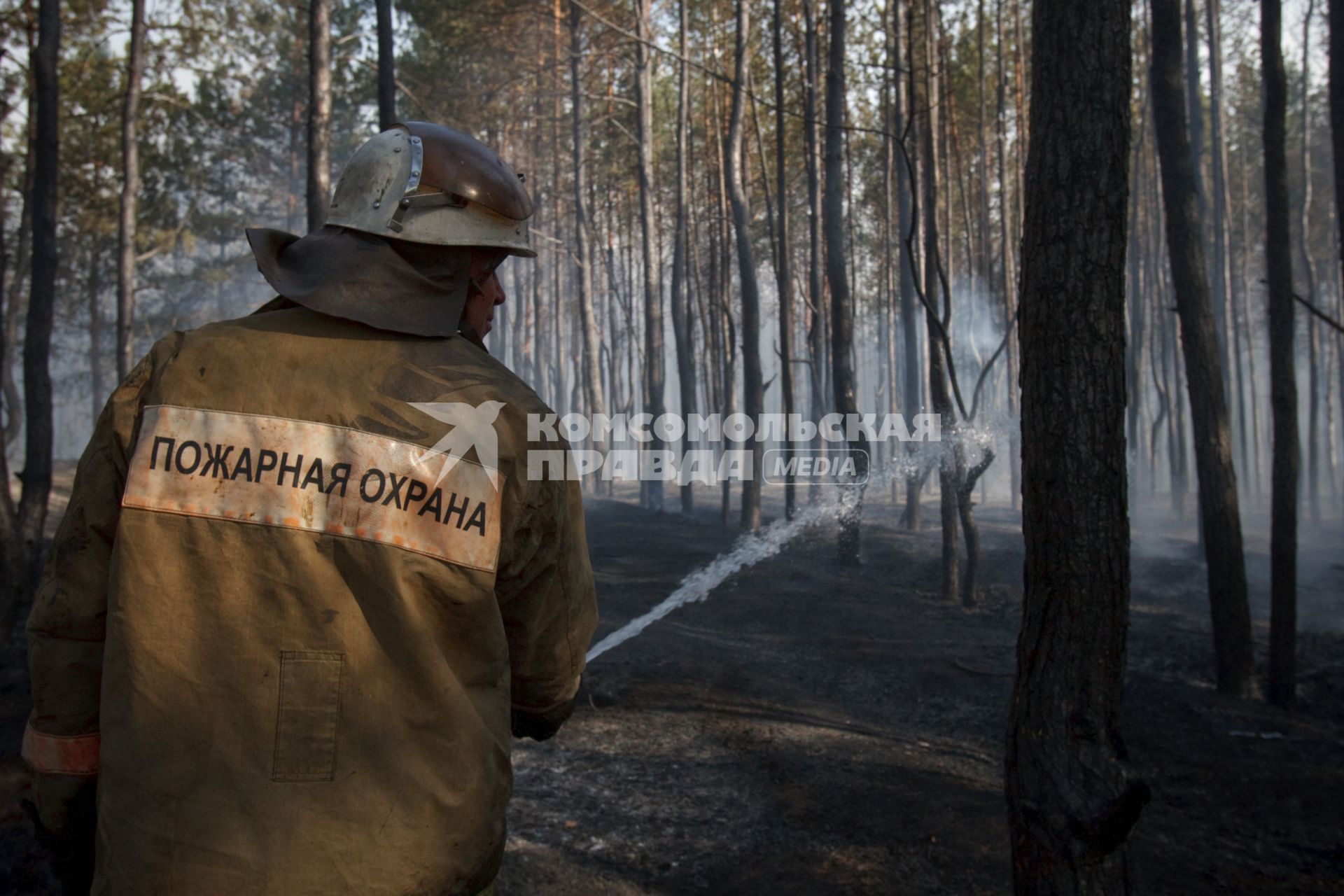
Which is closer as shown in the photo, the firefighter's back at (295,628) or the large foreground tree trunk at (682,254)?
the firefighter's back at (295,628)

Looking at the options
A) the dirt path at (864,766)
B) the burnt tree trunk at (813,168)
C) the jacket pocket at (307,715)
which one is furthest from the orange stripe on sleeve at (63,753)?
the burnt tree trunk at (813,168)

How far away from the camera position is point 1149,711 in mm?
6609

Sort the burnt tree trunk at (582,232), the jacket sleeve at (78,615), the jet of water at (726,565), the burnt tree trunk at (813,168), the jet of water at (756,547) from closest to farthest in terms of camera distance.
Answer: the jacket sleeve at (78,615)
the jet of water at (726,565)
the jet of water at (756,547)
the burnt tree trunk at (813,168)
the burnt tree trunk at (582,232)

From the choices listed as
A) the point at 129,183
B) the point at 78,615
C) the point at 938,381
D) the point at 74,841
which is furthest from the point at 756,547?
the point at 78,615

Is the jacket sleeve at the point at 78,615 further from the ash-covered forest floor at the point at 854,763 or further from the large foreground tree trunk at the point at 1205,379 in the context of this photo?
the large foreground tree trunk at the point at 1205,379

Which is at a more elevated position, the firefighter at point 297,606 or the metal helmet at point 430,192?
the metal helmet at point 430,192

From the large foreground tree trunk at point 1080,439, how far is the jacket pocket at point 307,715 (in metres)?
2.27

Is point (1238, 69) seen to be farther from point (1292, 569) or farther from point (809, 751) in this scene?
point (809, 751)

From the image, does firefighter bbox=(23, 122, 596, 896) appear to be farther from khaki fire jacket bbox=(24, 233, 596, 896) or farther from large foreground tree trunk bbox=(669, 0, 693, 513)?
large foreground tree trunk bbox=(669, 0, 693, 513)

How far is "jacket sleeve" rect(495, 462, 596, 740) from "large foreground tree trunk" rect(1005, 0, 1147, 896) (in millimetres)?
1757

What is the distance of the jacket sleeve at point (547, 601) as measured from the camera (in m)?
1.72

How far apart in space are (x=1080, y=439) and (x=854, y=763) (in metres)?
3.19

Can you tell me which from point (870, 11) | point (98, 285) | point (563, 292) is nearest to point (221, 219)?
point (98, 285)

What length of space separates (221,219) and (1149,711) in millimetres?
26894
